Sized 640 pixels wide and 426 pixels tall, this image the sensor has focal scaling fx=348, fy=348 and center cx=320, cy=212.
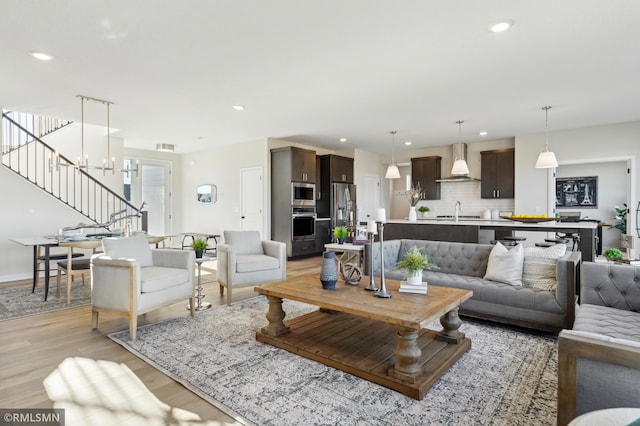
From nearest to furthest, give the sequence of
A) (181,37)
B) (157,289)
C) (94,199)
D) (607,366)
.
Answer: (607,366) → (181,37) → (157,289) → (94,199)

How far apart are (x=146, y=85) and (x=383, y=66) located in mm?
2795

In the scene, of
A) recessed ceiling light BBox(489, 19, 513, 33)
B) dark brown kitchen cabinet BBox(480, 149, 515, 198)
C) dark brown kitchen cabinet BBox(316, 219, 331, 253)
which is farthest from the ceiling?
dark brown kitchen cabinet BBox(316, 219, 331, 253)

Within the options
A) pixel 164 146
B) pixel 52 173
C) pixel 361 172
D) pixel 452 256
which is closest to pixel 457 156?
pixel 361 172

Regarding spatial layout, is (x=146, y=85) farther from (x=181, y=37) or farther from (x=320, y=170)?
(x=320, y=170)

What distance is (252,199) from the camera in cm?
790

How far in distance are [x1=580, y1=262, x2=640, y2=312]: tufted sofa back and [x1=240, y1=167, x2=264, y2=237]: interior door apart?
5.99 meters

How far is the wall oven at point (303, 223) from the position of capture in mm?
7469

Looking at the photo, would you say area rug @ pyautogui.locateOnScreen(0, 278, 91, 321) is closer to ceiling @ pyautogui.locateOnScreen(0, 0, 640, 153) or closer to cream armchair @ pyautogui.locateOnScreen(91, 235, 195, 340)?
cream armchair @ pyautogui.locateOnScreen(91, 235, 195, 340)

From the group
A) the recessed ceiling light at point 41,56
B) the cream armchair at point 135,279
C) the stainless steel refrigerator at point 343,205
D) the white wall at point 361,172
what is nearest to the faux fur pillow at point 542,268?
the cream armchair at point 135,279

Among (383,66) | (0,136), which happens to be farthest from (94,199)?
(383,66)

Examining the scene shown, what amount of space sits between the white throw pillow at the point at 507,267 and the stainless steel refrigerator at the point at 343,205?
472 centimetres

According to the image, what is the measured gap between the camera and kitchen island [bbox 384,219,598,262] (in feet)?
13.9

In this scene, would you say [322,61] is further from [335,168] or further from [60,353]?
[335,168]

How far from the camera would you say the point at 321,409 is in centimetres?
201
